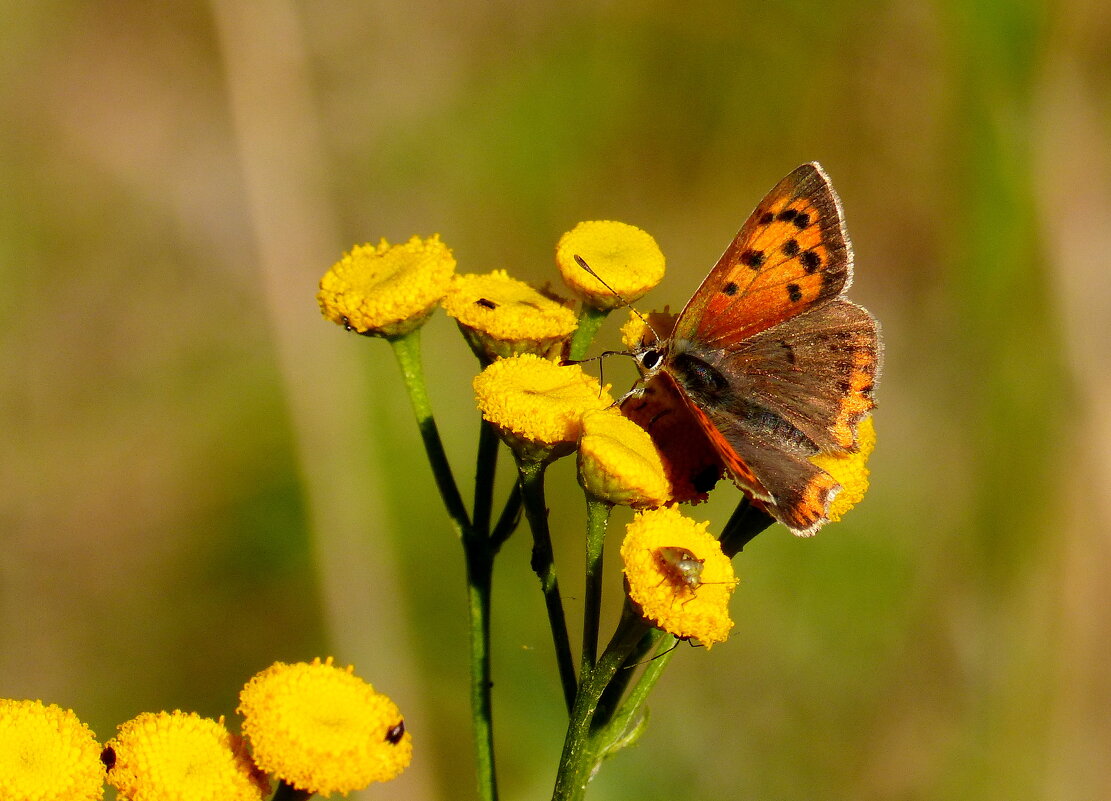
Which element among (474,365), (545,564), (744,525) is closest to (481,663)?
(545,564)

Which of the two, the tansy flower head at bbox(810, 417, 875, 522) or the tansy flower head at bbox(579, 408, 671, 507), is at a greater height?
the tansy flower head at bbox(579, 408, 671, 507)

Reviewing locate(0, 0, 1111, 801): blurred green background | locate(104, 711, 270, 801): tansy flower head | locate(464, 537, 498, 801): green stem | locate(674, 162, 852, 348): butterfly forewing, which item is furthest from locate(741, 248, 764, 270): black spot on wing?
locate(0, 0, 1111, 801): blurred green background

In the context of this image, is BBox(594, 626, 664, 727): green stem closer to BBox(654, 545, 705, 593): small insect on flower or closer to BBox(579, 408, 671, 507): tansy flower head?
BBox(654, 545, 705, 593): small insect on flower


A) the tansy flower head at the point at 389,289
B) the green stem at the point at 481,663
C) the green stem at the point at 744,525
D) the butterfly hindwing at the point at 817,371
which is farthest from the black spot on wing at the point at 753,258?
the green stem at the point at 481,663

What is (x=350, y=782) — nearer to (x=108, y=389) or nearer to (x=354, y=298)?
(x=354, y=298)

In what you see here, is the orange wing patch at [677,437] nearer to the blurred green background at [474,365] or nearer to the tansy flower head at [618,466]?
the tansy flower head at [618,466]

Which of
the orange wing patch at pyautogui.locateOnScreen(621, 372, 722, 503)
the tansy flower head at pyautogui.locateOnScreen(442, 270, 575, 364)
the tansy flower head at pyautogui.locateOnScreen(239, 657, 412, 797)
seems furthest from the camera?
the tansy flower head at pyautogui.locateOnScreen(442, 270, 575, 364)

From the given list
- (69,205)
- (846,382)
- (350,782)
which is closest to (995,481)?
(846,382)
